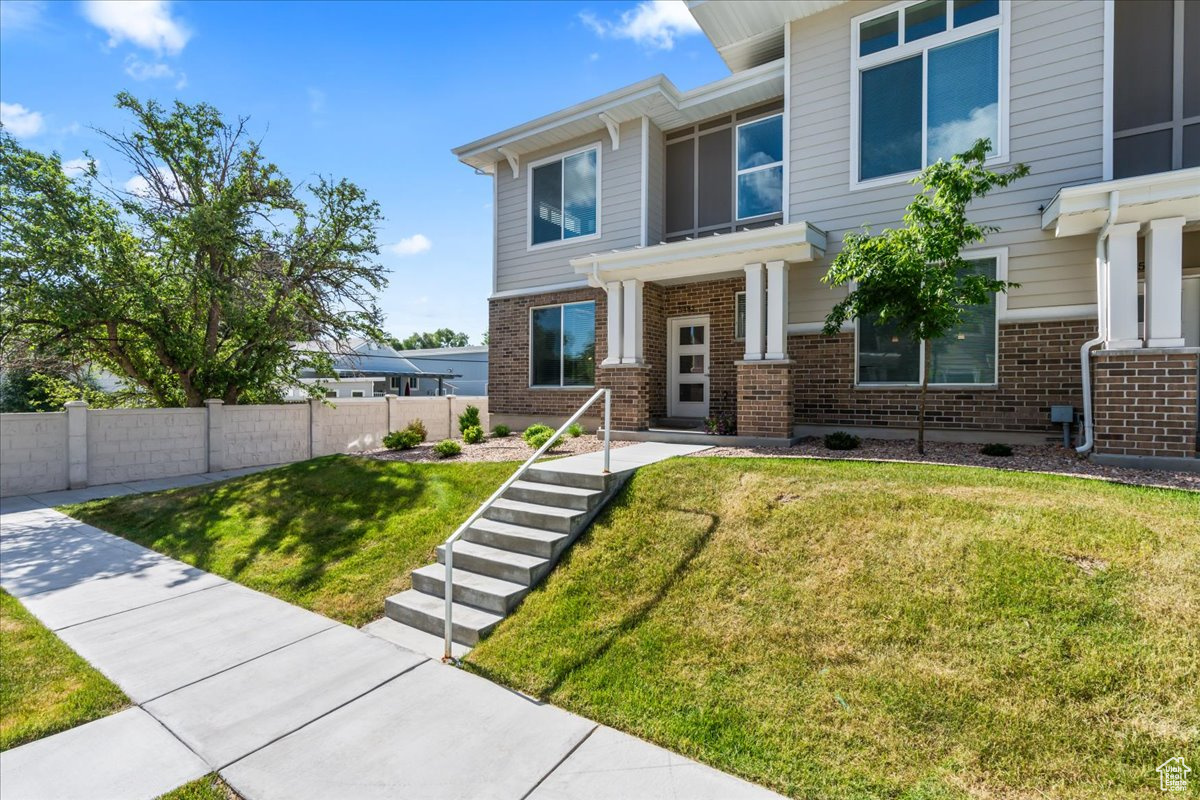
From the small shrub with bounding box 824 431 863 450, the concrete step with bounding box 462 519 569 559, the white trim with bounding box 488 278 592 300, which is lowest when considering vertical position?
the concrete step with bounding box 462 519 569 559

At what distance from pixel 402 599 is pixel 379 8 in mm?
9304

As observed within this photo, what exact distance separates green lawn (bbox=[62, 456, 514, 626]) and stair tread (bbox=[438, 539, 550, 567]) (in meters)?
0.42

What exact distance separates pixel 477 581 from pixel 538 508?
3.26 feet

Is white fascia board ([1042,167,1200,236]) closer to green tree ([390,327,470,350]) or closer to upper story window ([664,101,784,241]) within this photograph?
upper story window ([664,101,784,241])

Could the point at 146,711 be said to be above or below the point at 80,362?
below

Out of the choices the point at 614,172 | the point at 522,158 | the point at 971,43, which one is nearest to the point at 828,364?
the point at 971,43

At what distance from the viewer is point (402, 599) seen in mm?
4719

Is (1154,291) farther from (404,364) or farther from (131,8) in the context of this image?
(404,364)

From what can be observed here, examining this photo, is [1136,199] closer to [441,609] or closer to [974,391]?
[974,391]

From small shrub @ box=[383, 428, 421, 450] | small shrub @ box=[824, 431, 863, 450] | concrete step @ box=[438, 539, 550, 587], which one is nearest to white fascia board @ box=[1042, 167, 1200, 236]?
small shrub @ box=[824, 431, 863, 450]

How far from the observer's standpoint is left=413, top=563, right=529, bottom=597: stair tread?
14.8 feet

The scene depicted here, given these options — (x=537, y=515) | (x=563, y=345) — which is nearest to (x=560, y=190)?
(x=563, y=345)

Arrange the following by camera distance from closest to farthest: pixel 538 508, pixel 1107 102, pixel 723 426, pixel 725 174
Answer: pixel 538 508, pixel 1107 102, pixel 723 426, pixel 725 174

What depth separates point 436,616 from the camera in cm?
437
